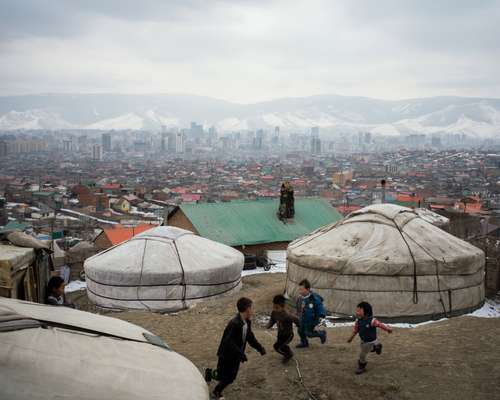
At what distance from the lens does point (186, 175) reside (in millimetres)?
104875

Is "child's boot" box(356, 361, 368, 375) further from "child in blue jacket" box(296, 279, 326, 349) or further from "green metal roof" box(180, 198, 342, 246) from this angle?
"green metal roof" box(180, 198, 342, 246)

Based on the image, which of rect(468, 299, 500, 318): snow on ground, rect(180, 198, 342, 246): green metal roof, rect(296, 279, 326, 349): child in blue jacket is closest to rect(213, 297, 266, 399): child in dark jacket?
rect(296, 279, 326, 349): child in blue jacket

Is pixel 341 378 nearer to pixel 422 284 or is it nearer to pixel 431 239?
pixel 422 284

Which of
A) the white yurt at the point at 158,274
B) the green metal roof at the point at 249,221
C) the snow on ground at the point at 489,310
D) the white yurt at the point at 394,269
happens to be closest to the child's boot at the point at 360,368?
the white yurt at the point at 394,269

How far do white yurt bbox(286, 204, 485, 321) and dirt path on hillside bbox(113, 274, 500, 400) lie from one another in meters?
0.90

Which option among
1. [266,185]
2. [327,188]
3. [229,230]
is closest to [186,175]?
[266,185]

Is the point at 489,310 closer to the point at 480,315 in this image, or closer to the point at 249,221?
the point at 480,315

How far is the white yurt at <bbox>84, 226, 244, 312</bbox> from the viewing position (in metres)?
11.9

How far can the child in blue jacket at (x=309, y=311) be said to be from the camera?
22.8 ft

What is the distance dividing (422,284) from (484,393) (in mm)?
4433

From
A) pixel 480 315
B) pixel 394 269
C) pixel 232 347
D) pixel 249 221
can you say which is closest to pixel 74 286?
pixel 249 221

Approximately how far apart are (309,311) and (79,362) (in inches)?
138

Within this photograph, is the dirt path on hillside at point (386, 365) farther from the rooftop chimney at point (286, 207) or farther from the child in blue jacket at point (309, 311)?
the rooftop chimney at point (286, 207)

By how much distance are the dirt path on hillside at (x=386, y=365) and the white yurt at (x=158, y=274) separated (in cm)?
239
